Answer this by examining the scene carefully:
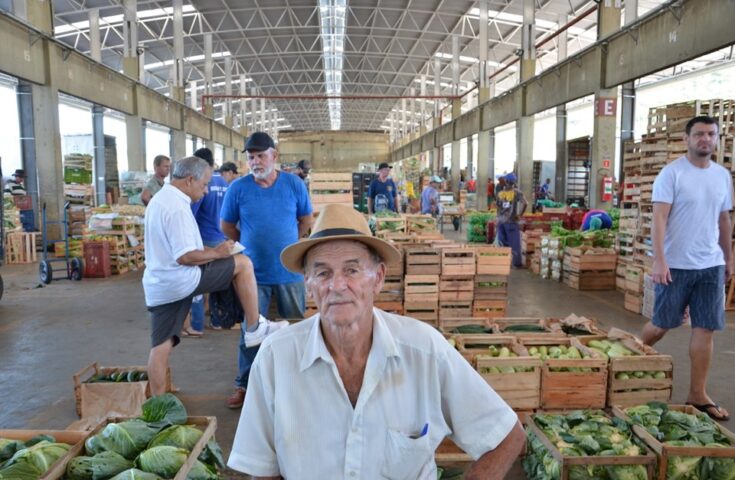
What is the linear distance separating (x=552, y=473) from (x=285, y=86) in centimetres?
3804

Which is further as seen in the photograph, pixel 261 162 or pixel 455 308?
pixel 455 308

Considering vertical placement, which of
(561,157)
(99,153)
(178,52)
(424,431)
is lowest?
(424,431)

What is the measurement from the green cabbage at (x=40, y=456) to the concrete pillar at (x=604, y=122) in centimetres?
1245

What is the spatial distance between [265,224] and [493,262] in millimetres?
3585

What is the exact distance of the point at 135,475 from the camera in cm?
223

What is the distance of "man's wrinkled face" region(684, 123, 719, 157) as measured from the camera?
3857mm

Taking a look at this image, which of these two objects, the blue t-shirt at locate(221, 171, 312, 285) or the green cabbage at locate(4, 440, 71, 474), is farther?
the blue t-shirt at locate(221, 171, 312, 285)

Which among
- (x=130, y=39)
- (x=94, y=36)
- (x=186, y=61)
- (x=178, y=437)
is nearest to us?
(x=178, y=437)

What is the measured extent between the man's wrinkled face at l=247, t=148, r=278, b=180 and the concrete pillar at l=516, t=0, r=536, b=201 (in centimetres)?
1494

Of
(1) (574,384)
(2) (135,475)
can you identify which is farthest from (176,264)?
(1) (574,384)

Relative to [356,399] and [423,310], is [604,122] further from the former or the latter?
[356,399]

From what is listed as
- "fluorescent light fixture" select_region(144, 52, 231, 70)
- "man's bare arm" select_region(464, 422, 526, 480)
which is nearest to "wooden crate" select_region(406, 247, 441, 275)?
"man's bare arm" select_region(464, 422, 526, 480)

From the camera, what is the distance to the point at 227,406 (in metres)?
4.39

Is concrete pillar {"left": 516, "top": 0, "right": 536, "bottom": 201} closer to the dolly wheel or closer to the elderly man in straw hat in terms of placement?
the dolly wheel
